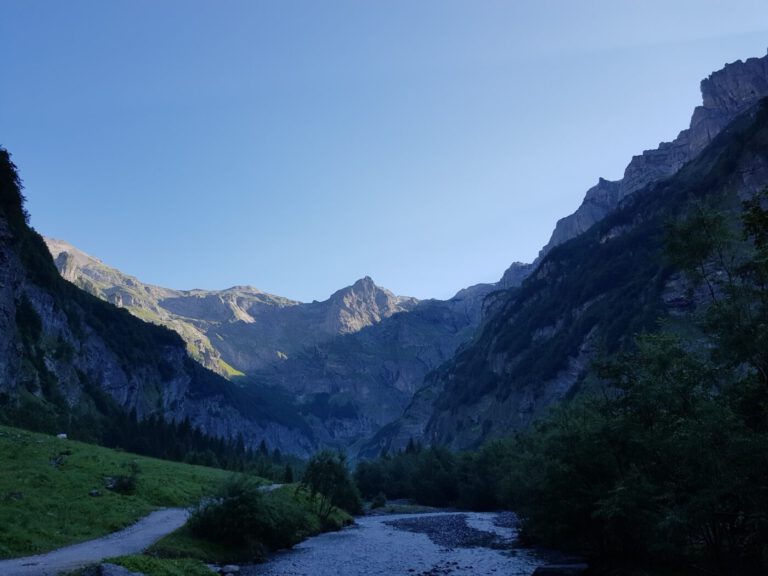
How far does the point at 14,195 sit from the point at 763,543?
Answer: 15444cm

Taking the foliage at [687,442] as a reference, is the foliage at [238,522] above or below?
below

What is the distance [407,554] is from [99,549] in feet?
112

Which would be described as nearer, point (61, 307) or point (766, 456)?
point (766, 456)

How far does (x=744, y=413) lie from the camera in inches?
1158

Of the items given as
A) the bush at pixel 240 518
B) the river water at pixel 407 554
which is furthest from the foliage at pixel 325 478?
the bush at pixel 240 518

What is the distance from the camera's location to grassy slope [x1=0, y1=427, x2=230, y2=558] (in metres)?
33.6

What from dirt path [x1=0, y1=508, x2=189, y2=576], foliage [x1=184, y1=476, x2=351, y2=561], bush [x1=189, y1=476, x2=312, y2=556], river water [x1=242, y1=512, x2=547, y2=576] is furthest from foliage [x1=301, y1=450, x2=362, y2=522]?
dirt path [x1=0, y1=508, x2=189, y2=576]

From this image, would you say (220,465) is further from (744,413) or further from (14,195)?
(744,413)

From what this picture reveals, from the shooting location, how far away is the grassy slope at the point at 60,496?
110 ft

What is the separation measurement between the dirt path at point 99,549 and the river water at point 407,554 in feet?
26.9

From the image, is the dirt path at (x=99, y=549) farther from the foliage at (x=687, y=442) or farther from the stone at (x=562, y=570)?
the foliage at (x=687, y=442)

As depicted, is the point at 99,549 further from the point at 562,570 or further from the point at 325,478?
the point at 325,478

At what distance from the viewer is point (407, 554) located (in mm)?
57875

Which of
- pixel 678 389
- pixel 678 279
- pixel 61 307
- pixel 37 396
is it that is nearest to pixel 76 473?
pixel 678 389
